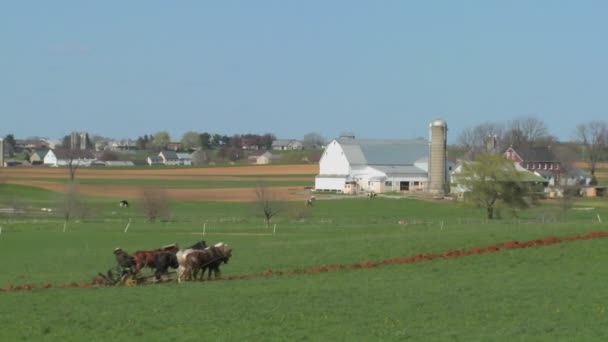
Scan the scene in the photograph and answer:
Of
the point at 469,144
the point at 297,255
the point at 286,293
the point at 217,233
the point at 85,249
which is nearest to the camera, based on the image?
the point at 286,293

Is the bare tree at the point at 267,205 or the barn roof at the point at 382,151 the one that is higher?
the barn roof at the point at 382,151

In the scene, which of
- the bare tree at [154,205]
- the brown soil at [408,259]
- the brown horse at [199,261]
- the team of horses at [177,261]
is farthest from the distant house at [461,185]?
the team of horses at [177,261]

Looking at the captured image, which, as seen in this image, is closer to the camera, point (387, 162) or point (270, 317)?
point (270, 317)

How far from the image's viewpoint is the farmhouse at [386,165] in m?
119

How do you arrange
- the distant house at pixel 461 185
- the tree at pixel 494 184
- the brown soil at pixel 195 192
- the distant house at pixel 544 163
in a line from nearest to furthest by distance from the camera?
the tree at pixel 494 184 < the distant house at pixel 461 185 < the brown soil at pixel 195 192 < the distant house at pixel 544 163

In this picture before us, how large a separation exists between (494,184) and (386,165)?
2025 inches

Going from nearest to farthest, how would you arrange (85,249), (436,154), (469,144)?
(85,249)
(436,154)
(469,144)

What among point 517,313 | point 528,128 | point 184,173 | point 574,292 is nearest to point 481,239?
point 574,292

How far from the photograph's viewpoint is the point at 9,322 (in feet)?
65.9

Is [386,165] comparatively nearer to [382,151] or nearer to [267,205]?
[382,151]

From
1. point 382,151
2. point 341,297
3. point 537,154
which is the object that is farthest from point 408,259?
point 537,154

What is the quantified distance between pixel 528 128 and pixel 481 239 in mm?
148313

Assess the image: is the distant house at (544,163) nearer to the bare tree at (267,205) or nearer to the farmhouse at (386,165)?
the farmhouse at (386,165)

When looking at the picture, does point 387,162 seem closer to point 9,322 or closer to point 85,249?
point 85,249
